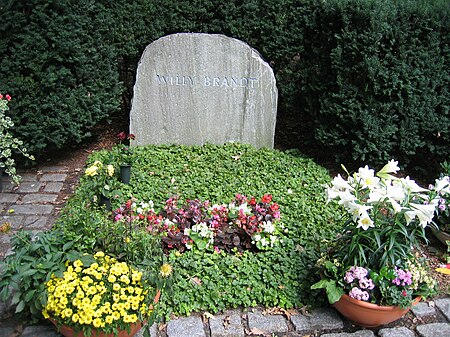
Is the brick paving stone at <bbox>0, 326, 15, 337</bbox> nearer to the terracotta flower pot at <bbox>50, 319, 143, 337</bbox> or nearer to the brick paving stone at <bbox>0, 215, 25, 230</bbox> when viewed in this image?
the terracotta flower pot at <bbox>50, 319, 143, 337</bbox>

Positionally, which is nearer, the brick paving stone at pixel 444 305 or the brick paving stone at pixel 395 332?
the brick paving stone at pixel 395 332

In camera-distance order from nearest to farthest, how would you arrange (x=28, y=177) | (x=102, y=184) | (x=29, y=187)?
(x=102, y=184)
(x=29, y=187)
(x=28, y=177)

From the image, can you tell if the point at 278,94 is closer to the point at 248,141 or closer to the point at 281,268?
the point at 248,141

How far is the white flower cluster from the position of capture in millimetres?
3051

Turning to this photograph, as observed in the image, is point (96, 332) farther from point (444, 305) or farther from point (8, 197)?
point (444, 305)

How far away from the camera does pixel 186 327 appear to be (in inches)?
125

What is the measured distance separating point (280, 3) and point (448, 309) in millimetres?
3416

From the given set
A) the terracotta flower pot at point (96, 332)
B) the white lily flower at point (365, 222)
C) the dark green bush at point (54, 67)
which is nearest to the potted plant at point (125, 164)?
the dark green bush at point (54, 67)

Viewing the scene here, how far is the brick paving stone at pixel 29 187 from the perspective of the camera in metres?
4.72

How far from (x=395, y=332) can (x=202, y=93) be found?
10.3 feet

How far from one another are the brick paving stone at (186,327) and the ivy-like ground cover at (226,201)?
0.21 ft

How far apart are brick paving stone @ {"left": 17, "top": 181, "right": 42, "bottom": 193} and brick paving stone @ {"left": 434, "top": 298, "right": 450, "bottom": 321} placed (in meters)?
3.52

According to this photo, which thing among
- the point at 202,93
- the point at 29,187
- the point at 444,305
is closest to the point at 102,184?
the point at 29,187

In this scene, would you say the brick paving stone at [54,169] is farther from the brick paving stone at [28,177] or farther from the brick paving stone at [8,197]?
the brick paving stone at [8,197]
